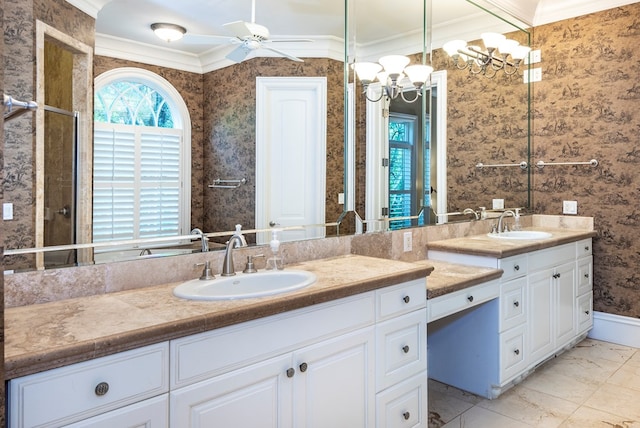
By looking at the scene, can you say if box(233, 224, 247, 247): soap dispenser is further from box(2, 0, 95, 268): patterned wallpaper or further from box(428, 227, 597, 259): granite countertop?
box(428, 227, 597, 259): granite countertop

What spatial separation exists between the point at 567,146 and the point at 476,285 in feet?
6.60

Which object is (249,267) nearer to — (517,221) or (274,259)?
(274,259)

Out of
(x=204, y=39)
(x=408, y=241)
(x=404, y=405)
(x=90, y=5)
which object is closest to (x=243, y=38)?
(x=204, y=39)

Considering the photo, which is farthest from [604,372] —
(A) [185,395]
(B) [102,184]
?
(B) [102,184]

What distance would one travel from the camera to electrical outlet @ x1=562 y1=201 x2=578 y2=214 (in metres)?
3.64

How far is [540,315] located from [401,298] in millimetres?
1451

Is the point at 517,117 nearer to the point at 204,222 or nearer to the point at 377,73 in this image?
the point at 377,73

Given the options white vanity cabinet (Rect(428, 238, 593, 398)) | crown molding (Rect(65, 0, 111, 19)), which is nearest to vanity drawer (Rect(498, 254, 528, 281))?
white vanity cabinet (Rect(428, 238, 593, 398))

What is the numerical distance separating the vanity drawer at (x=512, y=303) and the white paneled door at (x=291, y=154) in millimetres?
1104

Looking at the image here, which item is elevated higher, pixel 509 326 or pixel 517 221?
pixel 517 221

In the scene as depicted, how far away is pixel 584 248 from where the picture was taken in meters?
3.37

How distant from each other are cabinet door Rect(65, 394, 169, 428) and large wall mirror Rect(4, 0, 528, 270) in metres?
0.60

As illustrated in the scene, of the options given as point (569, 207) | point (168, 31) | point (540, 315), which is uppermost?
point (168, 31)

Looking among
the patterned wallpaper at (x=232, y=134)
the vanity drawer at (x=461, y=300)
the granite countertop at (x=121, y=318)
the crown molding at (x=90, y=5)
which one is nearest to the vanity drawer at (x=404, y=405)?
the vanity drawer at (x=461, y=300)
